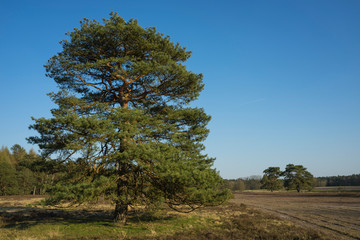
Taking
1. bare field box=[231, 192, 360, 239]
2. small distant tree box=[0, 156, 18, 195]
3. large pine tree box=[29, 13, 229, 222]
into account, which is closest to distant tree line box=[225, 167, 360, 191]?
bare field box=[231, 192, 360, 239]

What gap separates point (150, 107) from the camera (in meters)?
14.4

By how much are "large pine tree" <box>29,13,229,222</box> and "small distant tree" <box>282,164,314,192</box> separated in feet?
196

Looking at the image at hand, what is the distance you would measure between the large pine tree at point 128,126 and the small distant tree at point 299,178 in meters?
59.8

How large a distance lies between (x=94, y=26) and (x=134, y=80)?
3.59 metres

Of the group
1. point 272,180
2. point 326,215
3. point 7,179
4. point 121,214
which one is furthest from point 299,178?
point 7,179

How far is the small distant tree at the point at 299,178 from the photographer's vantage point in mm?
61062

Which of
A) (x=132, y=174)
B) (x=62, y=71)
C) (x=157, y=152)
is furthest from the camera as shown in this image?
(x=62, y=71)

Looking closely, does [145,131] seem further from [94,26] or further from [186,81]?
[94,26]

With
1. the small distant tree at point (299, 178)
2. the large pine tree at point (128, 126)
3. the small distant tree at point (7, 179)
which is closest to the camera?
the large pine tree at point (128, 126)

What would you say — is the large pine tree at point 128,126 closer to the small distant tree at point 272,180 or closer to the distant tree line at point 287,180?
the distant tree line at point 287,180

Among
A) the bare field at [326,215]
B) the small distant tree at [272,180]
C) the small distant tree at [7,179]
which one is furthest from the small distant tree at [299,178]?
the small distant tree at [7,179]

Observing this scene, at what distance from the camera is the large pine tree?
9.59m

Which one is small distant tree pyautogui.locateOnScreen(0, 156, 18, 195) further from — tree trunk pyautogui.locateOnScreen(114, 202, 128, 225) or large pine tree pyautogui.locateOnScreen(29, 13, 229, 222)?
tree trunk pyautogui.locateOnScreen(114, 202, 128, 225)

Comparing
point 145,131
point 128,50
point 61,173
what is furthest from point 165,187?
point 128,50
